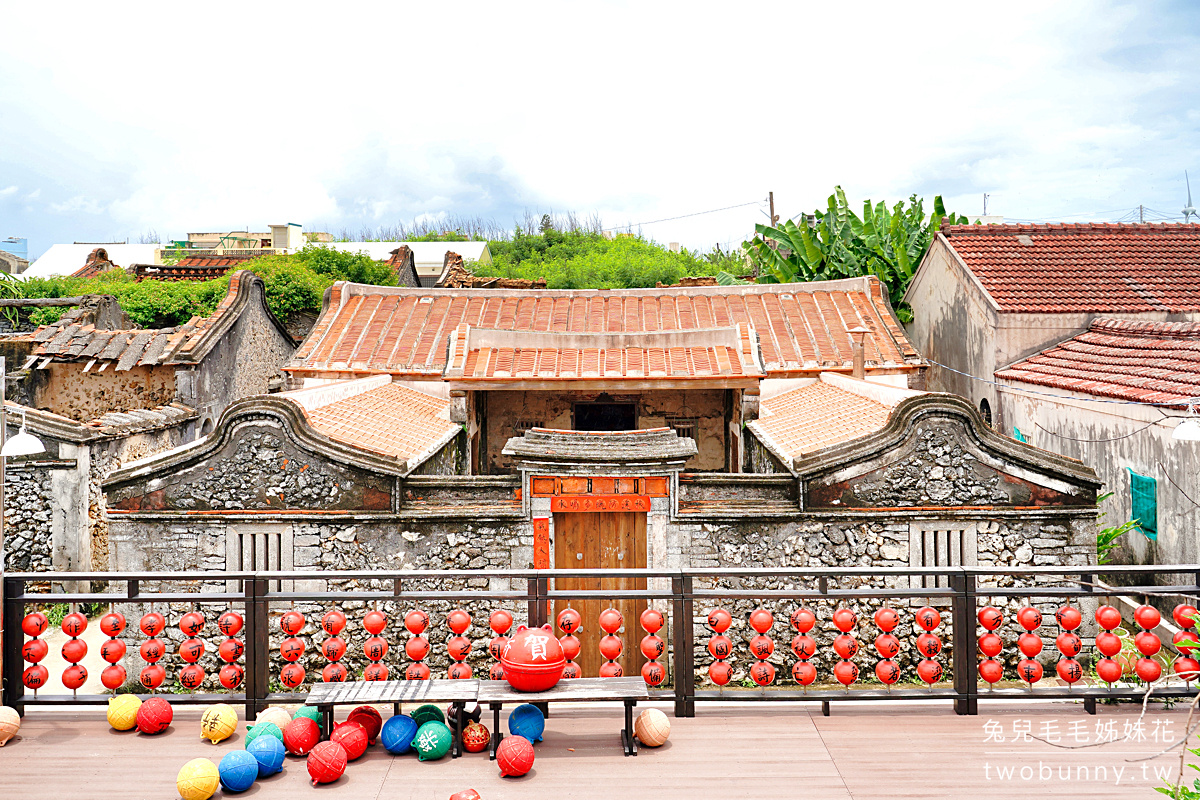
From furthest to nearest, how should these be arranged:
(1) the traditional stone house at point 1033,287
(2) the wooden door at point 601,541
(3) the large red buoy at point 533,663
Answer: (1) the traditional stone house at point 1033,287, (2) the wooden door at point 601,541, (3) the large red buoy at point 533,663

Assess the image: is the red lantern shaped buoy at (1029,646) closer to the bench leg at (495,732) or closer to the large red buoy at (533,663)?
the large red buoy at (533,663)

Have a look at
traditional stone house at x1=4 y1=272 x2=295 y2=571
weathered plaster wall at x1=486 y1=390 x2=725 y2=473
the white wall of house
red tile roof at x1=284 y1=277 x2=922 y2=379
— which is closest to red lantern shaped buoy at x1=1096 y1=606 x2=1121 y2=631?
the white wall of house

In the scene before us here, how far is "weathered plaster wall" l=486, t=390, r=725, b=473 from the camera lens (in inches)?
657

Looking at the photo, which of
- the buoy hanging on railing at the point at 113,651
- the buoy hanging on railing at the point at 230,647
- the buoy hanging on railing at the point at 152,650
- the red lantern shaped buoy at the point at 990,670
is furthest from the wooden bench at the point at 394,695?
the red lantern shaped buoy at the point at 990,670

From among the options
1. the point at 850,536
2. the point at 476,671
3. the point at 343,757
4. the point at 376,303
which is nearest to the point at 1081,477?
the point at 850,536

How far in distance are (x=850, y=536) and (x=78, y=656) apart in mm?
8283

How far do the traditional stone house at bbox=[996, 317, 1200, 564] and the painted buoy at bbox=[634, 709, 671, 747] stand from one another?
8600 millimetres

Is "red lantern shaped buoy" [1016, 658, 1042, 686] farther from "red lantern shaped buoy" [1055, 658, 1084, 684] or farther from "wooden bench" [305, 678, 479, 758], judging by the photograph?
"wooden bench" [305, 678, 479, 758]

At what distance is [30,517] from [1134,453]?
17066 millimetres

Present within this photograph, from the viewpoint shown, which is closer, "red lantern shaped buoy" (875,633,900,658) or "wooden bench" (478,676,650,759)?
"wooden bench" (478,676,650,759)

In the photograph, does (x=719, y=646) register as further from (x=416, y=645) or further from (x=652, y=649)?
(x=416, y=645)

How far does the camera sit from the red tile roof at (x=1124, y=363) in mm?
12305

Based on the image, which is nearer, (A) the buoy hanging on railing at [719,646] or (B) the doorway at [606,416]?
(A) the buoy hanging on railing at [719,646]

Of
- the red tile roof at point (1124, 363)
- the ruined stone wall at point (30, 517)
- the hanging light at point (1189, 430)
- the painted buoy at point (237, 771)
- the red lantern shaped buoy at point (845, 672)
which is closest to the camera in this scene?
the painted buoy at point (237, 771)
